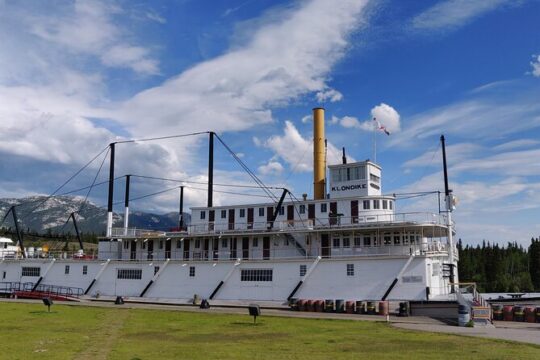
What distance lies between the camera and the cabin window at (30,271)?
5150 centimetres

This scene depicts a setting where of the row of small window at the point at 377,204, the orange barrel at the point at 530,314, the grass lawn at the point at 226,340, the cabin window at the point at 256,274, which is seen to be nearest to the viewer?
the grass lawn at the point at 226,340

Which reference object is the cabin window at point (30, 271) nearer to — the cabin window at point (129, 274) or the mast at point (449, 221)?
the cabin window at point (129, 274)

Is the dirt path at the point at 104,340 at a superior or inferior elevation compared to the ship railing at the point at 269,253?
inferior

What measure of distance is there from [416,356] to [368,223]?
21.8 meters

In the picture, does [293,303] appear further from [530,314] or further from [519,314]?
[530,314]

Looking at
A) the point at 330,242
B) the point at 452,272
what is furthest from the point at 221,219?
the point at 452,272

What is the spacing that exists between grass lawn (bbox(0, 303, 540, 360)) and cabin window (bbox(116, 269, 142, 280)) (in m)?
17.2

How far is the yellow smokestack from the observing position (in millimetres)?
44594

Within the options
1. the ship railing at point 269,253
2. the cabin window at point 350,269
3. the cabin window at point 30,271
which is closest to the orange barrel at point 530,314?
the ship railing at point 269,253

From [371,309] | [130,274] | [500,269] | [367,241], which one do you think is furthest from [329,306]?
[500,269]

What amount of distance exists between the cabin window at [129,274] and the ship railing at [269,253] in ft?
4.43

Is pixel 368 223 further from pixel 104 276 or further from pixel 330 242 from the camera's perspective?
pixel 104 276

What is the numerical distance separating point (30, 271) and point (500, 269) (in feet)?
297

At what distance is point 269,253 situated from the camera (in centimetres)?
4181
